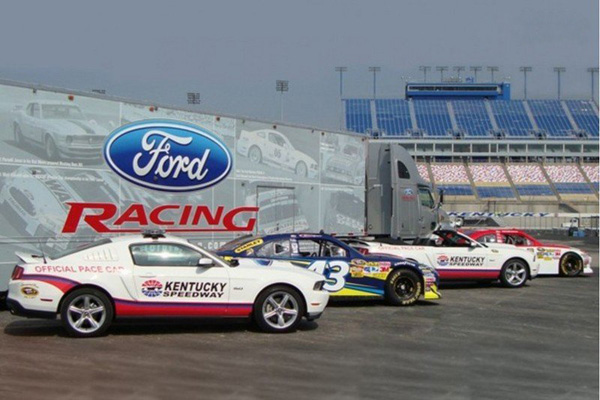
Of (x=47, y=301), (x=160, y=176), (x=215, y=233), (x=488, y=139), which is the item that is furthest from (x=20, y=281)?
(x=488, y=139)

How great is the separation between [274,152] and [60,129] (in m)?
4.96

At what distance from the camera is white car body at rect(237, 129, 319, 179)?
15.3 metres

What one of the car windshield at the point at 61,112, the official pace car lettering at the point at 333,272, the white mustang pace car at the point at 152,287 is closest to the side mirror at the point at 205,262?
the white mustang pace car at the point at 152,287

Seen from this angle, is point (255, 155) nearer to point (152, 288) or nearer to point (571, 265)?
point (152, 288)

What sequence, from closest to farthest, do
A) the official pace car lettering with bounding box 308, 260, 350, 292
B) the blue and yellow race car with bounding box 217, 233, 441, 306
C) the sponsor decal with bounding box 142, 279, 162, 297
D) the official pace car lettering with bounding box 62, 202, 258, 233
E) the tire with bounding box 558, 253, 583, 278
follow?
the sponsor decal with bounding box 142, 279, 162, 297 → the blue and yellow race car with bounding box 217, 233, 441, 306 → the official pace car lettering with bounding box 62, 202, 258, 233 → the official pace car lettering with bounding box 308, 260, 350, 292 → the tire with bounding box 558, 253, 583, 278

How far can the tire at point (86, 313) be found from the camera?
9391mm

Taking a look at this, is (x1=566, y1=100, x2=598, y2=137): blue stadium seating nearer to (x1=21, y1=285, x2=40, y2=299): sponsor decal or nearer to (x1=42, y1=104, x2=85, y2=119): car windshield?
(x1=42, y1=104, x2=85, y2=119): car windshield

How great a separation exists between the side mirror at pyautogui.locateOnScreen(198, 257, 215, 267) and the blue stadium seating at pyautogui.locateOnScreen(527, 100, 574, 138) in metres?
93.3

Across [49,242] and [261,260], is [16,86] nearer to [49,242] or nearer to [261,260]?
[49,242]

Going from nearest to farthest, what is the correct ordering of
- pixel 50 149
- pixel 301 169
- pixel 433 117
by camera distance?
pixel 50 149, pixel 301 169, pixel 433 117

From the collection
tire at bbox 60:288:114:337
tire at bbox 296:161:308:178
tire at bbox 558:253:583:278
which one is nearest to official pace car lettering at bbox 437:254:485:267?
tire at bbox 296:161:308:178

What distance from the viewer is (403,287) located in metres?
13.4

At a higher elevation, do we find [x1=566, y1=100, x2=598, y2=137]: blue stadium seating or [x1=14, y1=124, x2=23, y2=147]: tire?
[x1=566, y1=100, x2=598, y2=137]: blue stadium seating

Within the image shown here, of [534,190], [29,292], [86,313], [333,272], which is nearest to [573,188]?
[534,190]
